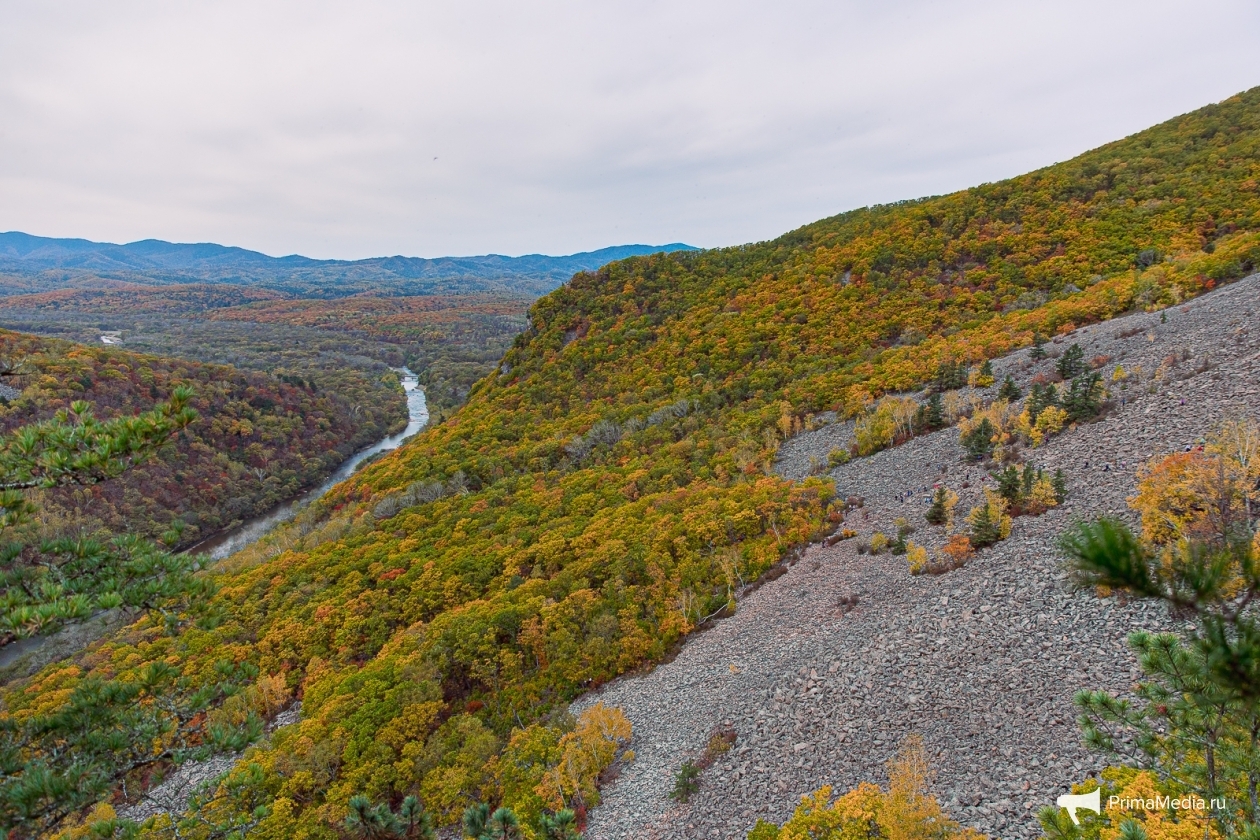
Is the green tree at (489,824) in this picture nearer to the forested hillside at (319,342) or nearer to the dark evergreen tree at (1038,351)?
the dark evergreen tree at (1038,351)

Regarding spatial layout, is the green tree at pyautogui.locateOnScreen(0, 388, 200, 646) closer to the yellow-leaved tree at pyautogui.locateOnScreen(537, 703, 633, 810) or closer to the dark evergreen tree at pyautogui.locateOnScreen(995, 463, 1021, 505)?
the yellow-leaved tree at pyautogui.locateOnScreen(537, 703, 633, 810)

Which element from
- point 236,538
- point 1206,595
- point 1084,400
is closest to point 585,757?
point 1206,595

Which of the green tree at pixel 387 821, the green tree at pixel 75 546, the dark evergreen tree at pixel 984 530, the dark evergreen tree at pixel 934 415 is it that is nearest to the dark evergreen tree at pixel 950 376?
the dark evergreen tree at pixel 934 415

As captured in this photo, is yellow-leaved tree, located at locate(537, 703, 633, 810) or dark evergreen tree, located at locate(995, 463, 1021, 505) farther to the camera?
dark evergreen tree, located at locate(995, 463, 1021, 505)

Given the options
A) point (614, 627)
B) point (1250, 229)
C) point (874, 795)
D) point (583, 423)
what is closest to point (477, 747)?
point (614, 627)

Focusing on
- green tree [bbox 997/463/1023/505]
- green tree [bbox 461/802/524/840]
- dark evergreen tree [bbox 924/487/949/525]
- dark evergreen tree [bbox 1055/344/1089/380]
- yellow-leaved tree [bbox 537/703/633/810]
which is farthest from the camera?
dark evergreen tree [bbox 1055/344/1089/380]

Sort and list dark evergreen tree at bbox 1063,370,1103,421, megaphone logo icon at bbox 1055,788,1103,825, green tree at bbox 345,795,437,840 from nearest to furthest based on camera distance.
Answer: megaphone logo icon at bbox 1055,788,1103,825, green tree at bbox 345,795,437,840, dark evergreen tree at bbox 1063,370,1103,421
